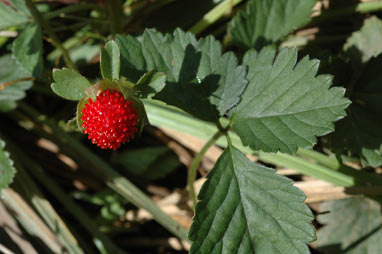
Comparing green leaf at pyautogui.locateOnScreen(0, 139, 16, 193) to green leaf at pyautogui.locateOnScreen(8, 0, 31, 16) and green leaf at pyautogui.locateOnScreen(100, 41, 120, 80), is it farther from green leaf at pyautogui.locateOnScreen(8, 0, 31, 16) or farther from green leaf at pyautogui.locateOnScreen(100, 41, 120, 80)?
green leaf at pyautogui.locateOnScreen(100, 41, 120, 80)

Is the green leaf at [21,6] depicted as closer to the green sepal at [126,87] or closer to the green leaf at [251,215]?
the green sepal at [126,87]

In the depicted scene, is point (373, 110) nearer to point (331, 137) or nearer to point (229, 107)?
point (331, 137)

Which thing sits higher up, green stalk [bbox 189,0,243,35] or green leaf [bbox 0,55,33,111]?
green stalk [bbox 189,0,243,35]

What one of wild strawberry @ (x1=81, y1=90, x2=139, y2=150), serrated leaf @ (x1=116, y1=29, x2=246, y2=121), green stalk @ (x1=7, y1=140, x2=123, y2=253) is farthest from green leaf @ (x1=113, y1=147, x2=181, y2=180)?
wild strawberry @ (x1=81, y1=90, x2=139, y2=150)

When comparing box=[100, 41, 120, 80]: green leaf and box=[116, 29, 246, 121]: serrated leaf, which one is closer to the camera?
box=[100, 41, 120, 80]: green leaf

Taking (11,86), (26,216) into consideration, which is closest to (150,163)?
(26,216)

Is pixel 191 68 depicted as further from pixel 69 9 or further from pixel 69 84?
pixel 69 9

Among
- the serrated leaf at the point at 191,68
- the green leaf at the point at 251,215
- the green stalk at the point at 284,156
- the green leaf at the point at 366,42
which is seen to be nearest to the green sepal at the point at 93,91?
the serrated leaf at the point at 191,68

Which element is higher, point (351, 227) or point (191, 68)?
point (191, 68)
